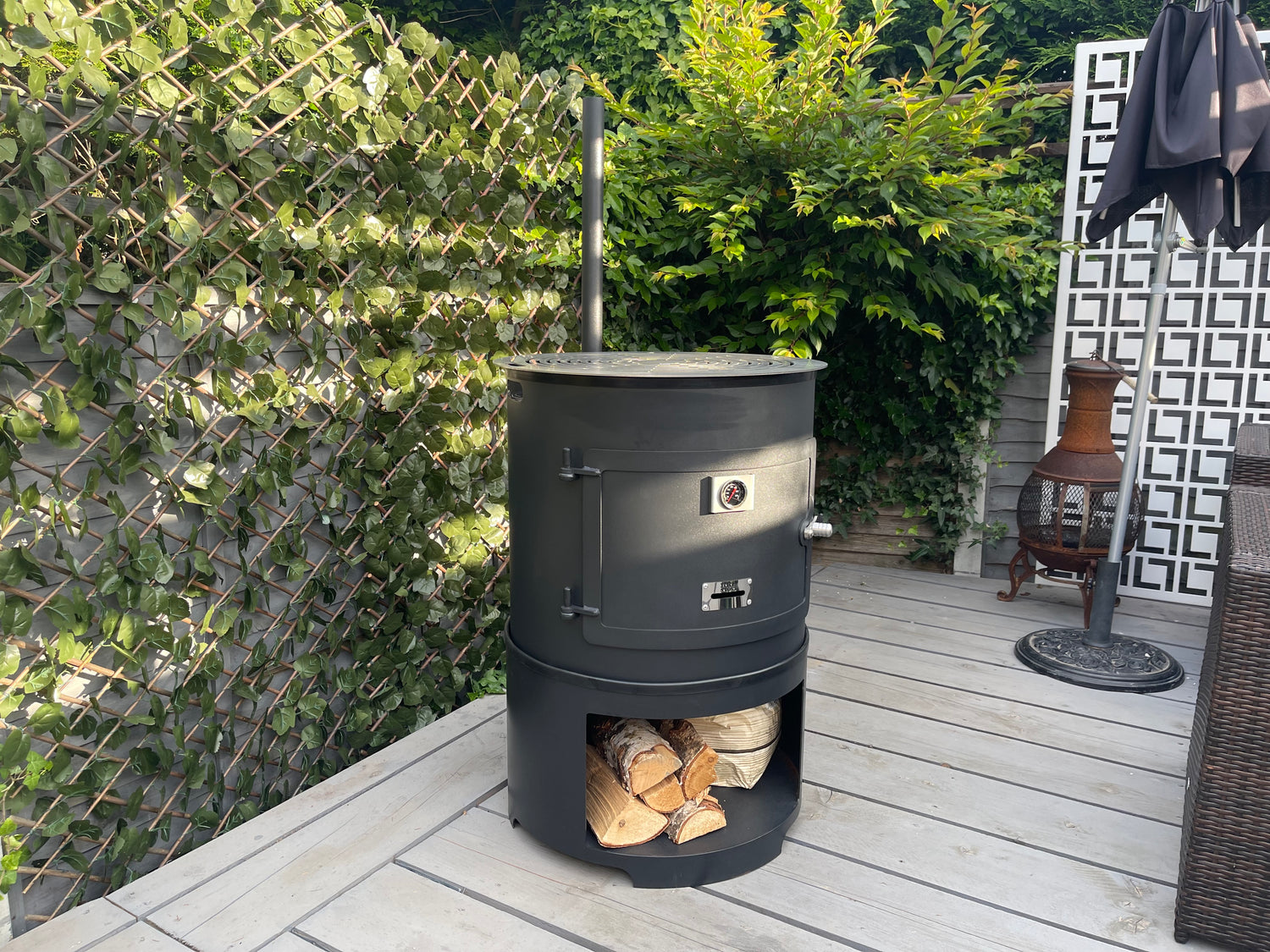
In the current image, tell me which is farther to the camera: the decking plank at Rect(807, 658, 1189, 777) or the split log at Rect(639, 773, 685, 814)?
the decking plank at Rect(807, 658, 1189, 777)

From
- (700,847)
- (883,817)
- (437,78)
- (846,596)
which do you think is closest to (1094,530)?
(846,596)

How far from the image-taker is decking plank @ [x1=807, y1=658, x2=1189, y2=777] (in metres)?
2.22

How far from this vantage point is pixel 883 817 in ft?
6.31

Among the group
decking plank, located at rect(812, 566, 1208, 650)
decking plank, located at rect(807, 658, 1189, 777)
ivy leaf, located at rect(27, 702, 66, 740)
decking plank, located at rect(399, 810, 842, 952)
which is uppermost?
ivy leaf, located at rect(27, 702, 66, 740)

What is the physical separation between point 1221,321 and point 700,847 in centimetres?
269

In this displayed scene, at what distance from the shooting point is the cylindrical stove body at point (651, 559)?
61.7 inches

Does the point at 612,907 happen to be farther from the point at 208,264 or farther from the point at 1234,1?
the point at 1234,1

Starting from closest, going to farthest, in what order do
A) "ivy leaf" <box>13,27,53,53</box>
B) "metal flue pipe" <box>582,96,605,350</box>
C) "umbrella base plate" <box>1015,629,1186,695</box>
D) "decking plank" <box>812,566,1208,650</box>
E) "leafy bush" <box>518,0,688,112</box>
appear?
"ivy leaf" <box>13,27,53,53</box> < "metal flue pipe" <box>582,96,605,350</box> < "umbrella base plate" <box>1015,629,1186,695</box> < "decking plank" <box>812,566,1208,650</box> < "leafy bush" <box>518,0,688,112</box>

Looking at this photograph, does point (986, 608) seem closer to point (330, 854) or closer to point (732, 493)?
point (732, 493)

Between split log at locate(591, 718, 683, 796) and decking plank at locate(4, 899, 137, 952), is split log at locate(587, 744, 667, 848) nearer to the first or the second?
split log at locate(591, 718, 683, 796)

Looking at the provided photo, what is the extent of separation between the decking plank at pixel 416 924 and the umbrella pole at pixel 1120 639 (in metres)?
1.79

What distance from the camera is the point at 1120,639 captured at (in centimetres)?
291

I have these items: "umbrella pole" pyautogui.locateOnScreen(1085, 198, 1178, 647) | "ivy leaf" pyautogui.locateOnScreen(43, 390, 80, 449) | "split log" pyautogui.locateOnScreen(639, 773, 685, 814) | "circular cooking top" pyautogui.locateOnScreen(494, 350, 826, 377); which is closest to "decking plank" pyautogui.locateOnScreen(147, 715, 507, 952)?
"split log" pyautogui.locateOnScreen(639, 773, 685, 814)

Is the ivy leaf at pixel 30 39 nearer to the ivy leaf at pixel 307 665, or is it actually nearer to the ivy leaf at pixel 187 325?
the ivy leaf at pixel 187 325
